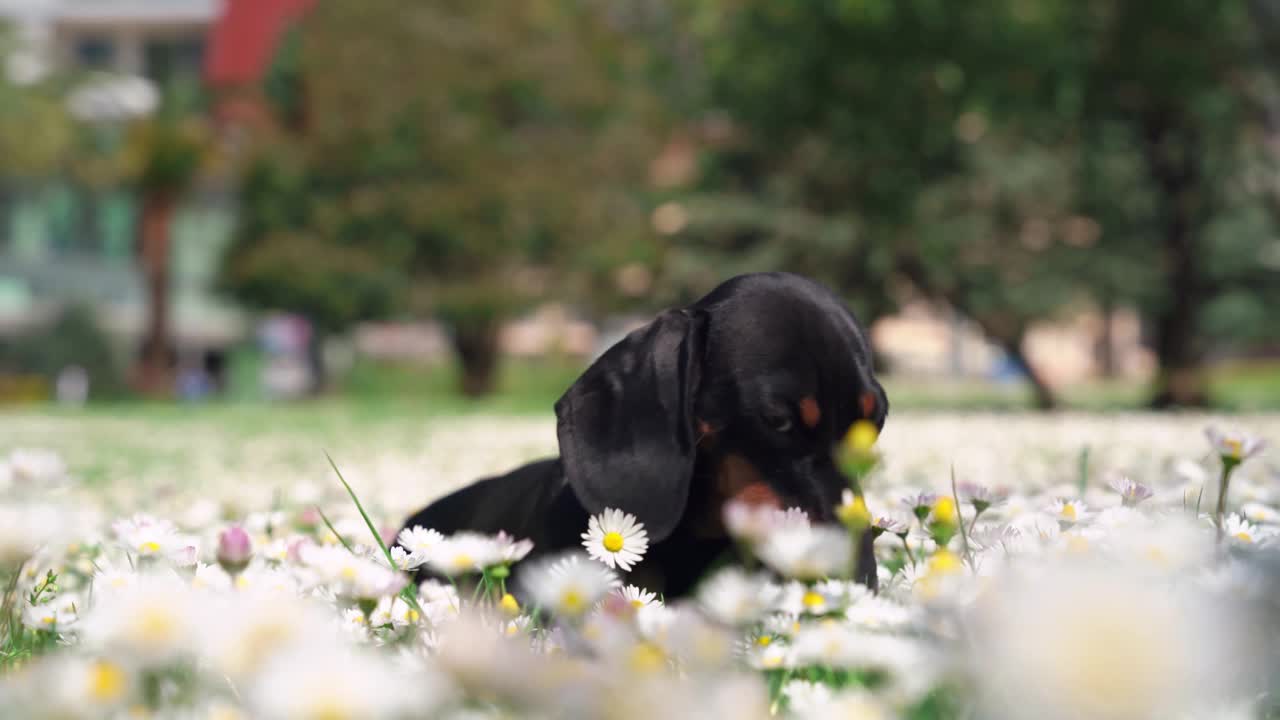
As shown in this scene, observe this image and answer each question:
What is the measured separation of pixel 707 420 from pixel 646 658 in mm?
1652

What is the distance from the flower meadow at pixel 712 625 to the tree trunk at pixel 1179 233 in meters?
18.0

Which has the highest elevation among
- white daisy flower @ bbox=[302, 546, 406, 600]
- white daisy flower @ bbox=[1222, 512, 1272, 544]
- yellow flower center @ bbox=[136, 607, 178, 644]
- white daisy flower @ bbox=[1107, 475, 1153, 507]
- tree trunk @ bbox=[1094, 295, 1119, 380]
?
yellow flower center @ bbox=[136, 607, 178, 644]

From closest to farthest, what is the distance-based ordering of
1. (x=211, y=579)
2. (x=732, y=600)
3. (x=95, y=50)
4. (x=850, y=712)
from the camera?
(x=850, y=712), (x=732, y=600), (x=211, y=579), (x=95, y=50)

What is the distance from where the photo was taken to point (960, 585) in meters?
1.46

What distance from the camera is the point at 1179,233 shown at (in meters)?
19.7

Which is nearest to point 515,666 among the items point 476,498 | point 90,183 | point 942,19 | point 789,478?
point 789,478

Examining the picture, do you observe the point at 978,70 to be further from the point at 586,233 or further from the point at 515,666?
the point at 515,666

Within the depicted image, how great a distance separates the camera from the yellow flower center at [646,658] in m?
1.27

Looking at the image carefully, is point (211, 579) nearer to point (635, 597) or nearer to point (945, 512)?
point (635, 597)

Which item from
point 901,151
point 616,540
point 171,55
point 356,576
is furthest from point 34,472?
point 171,55

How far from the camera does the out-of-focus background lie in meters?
18.2

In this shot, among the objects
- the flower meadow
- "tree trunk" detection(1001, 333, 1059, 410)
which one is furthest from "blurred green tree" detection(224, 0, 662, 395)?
the flower meadow

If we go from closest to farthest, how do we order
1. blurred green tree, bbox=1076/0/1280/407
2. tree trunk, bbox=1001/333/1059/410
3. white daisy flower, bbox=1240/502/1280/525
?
white daisy flower, bbox=1240/502/1280/525 → blurred green tree, bbox=1076/0/1280/407 → tree trunk, bbox=1001/333/1059/410

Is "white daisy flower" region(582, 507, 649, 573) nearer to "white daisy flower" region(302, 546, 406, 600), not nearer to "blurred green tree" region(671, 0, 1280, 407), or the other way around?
"white daisy flower" region(302, 546, 406, 600)
